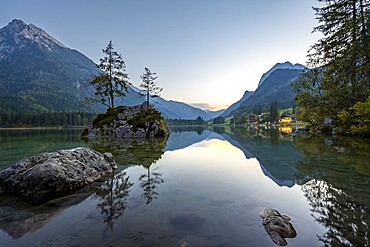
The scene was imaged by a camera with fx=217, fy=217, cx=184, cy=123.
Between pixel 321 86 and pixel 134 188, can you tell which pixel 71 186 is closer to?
pixel 134 188

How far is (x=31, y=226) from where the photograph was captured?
505 cm

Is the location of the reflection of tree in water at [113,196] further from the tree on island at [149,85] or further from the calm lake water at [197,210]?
the tree on island at [149,85]

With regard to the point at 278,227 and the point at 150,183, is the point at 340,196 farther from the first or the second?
the point at 150,183

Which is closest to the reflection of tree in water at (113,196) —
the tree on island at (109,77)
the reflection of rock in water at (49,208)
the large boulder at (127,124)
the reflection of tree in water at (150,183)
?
the reflection of rock in water at (49,208)

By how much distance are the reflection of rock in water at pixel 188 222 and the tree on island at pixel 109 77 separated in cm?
3665

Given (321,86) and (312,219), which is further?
(321,86)

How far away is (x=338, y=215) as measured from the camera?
5.45m

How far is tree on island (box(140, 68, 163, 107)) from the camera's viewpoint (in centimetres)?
4861

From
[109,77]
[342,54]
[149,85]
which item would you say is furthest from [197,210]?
[149,85]

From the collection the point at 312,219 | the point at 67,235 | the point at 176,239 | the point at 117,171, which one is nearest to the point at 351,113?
→ the point at 312,219

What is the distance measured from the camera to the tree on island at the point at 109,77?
3925 centimetres

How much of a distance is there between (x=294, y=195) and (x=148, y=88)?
147 feet

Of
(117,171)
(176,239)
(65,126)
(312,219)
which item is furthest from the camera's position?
(65,126)

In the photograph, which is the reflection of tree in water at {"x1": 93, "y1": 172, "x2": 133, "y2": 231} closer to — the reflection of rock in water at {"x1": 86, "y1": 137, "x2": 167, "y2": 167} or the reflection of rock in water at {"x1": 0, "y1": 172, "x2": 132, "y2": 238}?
the reflection of rock in water at {"x1": 0, "y1": 172, "x2": 132, "y2": 238}
